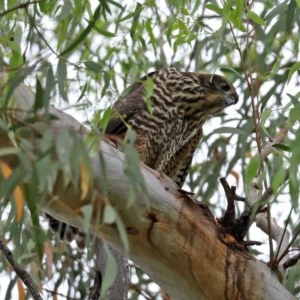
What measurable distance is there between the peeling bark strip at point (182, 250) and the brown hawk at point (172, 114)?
0.99 meters

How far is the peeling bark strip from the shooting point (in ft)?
9.00

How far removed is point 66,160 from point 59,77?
764 millimetres

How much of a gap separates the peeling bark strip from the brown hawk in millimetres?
989

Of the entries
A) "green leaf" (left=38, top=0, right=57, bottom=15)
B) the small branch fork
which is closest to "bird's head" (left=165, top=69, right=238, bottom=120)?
"green leaf" (left=38, top=0, right=57, bottom=15)

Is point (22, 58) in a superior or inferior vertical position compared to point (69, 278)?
superior

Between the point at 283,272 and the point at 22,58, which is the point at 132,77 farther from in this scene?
the point at 283,272

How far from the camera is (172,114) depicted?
4066 millimetres

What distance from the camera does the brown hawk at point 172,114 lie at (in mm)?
3982

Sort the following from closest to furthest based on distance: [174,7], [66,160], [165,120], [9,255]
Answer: [66,160], [9,255], [174,7], [165,120]

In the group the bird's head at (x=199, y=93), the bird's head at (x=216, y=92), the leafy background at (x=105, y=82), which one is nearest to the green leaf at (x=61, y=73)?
the leafy background at (x=105, y=82)

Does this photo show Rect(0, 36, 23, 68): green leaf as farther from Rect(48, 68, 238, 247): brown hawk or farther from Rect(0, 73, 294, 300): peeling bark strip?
Rect(48, 68, 238, 247): brown hawk

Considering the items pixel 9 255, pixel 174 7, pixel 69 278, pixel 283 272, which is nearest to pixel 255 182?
pixel 283 272

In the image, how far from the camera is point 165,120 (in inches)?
159

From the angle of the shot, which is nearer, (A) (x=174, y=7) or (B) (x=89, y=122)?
(B) (x=89, y=122)
